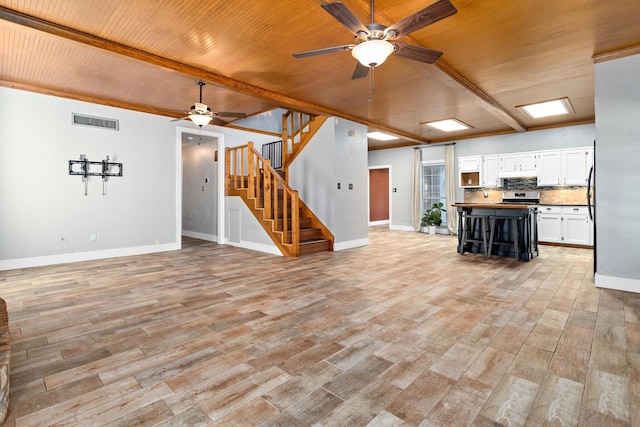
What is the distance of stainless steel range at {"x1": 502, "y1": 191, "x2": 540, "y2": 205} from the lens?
25.5ft

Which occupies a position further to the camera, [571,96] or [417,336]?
[571,96]

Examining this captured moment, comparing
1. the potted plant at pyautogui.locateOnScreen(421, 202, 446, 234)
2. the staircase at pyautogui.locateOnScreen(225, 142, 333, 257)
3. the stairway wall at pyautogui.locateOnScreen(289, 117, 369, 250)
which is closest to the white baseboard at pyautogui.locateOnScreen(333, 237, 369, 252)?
the stairway wall at pyautogui.locateOnScreen(289, 117, 369, 250)

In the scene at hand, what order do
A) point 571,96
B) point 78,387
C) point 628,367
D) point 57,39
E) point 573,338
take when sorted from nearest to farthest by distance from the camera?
point 78,387 → point 628,367 → point 573,338 → point 57,39 → point 571,96

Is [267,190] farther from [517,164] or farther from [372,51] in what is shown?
[517,164]

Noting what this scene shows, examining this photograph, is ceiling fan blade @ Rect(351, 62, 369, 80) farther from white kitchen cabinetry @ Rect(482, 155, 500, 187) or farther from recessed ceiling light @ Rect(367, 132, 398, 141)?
white kitchen cabinetry @ Rect(482, 155, 500, 187)

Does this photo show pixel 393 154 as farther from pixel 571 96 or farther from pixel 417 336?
pixel 417 336

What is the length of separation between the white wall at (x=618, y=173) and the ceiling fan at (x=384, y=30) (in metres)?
2.56

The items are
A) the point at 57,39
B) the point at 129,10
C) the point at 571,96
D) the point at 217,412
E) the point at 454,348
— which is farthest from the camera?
the point at 571,96

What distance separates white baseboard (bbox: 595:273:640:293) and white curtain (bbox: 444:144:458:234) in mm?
5266

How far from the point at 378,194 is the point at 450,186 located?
4.04 metres

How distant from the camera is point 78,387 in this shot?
6.03 feet

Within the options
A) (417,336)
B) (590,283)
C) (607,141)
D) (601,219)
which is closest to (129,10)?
(417,336)

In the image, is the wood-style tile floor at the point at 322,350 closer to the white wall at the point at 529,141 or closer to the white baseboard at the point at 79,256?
the white baseboard at the point at 79,256

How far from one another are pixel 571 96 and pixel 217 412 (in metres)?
6.93
